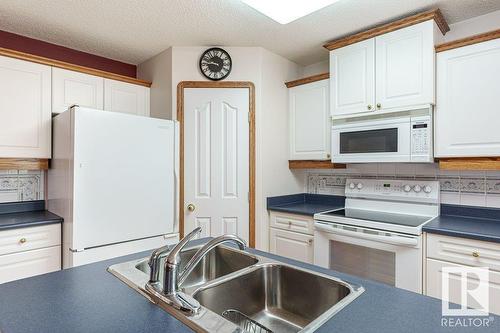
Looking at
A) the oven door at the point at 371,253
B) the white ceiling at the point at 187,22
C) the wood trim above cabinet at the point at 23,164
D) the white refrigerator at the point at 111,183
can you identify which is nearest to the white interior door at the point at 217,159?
the white refrigerator at the point at 111,183

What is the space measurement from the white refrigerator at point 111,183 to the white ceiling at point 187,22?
723 mm

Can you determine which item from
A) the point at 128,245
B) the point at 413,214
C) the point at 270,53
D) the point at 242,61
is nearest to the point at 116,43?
the point at 242,61

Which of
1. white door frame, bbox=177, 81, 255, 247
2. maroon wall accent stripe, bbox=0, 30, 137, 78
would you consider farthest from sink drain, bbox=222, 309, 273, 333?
maroon wall accent stripe, bbox=0, 30, 137, 78

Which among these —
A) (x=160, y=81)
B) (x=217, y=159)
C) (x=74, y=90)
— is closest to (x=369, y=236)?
(x=217, y=159)

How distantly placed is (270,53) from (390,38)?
3.45 ft

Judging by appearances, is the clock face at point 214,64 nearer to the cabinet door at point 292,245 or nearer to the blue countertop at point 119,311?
the cabinet door at point 292,245

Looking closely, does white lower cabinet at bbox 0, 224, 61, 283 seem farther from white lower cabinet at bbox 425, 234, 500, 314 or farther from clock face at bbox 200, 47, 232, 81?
white lower cabinet at bbox 425, 234, 500, 314

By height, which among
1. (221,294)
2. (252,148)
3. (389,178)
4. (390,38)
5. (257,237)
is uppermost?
(390,38)

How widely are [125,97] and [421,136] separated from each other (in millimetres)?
2522

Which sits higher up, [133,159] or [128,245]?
[133,159]

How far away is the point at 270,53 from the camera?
9.14ft

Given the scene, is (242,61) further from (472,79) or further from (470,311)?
(470,311)

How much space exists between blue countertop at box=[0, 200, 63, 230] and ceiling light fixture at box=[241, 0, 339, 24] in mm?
1985

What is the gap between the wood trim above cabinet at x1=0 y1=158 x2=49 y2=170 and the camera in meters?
2.20
